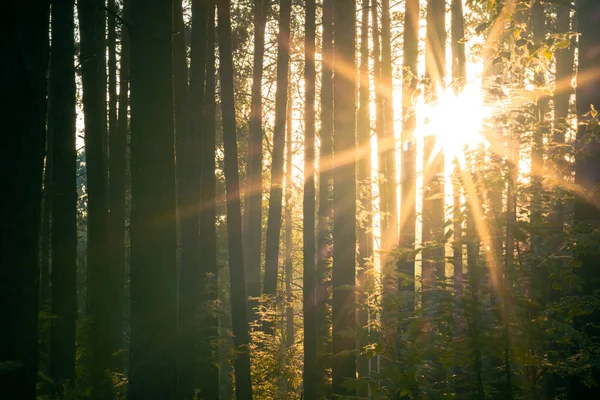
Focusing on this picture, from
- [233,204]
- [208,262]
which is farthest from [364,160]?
[208,262]

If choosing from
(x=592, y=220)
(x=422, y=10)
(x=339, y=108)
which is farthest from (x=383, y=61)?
(x=592, y=220)

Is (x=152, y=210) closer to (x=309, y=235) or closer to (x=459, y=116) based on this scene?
(x=459, y=116)

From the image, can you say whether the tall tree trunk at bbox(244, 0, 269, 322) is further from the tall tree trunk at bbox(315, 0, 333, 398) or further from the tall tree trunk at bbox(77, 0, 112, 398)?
the tall tree trunk at bbox(77, 0, 112, 398)

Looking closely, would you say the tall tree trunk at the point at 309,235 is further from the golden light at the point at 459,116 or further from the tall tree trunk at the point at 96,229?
the golden light at the point at 459,116

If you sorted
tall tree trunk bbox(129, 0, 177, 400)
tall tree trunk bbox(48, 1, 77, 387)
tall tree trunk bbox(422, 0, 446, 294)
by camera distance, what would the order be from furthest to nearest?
tall tree trunk bbox(422, 0, 446, 294) < tall tree trunk bbox(48, 1, 77, 387) < tall tree trunk bbox(129, 0, 177, 400)

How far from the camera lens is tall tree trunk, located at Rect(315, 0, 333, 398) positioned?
1150 cm

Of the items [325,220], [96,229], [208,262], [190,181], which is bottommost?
[208,262]

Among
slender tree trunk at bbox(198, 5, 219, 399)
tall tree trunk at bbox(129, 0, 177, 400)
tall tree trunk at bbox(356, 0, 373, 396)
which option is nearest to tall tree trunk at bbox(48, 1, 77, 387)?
slender tree trunk at bbox(198, 5, 219, 399)

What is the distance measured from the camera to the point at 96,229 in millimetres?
11641

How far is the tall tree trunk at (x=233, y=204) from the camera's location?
1166 cm

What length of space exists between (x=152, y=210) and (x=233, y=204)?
5634 mm

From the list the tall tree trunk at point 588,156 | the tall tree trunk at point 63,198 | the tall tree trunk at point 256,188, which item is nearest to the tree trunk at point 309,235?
the tall tree trunk at point 63,198

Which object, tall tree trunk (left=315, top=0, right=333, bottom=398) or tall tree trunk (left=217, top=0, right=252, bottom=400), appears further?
tall tree trunk (left=217, top=0, right=252, bottom=400)

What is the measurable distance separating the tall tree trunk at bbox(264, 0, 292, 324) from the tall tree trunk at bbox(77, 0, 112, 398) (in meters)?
6.03
